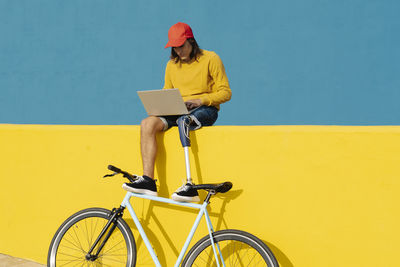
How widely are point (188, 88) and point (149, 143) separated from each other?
0.54 meters

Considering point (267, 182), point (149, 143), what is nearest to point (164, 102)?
point (149, 143)

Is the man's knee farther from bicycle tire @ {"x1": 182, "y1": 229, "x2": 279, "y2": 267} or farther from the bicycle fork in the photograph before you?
bicycle tire @ {"x1": 182, "y1": 229, "x2": 279, "y2": 267}

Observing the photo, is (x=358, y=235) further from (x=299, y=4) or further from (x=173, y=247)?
(x=299, y=4)

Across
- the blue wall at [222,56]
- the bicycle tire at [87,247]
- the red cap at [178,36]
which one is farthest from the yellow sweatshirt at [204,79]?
the blue wall at [222,56]

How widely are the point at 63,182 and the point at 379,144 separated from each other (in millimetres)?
2511

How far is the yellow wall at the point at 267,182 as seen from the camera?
2.64 m

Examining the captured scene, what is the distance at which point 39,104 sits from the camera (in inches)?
308

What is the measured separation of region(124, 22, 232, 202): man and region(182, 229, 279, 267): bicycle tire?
1.78 ft

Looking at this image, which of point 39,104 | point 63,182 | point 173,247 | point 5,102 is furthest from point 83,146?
point 5,102

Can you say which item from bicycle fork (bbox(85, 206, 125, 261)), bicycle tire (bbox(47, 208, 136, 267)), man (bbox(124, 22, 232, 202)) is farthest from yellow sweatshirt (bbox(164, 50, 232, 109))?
bicycle tire (bbox(47, 208, 136, 267))

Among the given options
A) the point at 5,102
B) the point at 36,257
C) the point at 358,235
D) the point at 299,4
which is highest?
the point at 299,4

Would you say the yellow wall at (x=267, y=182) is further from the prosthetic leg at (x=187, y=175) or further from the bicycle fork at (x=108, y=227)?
the bicycle fork at (x=108, y=227)

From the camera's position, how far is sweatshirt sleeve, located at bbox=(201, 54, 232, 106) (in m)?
3.23

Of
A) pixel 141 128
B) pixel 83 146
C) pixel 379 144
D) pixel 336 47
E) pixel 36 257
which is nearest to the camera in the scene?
pixel 379 144
